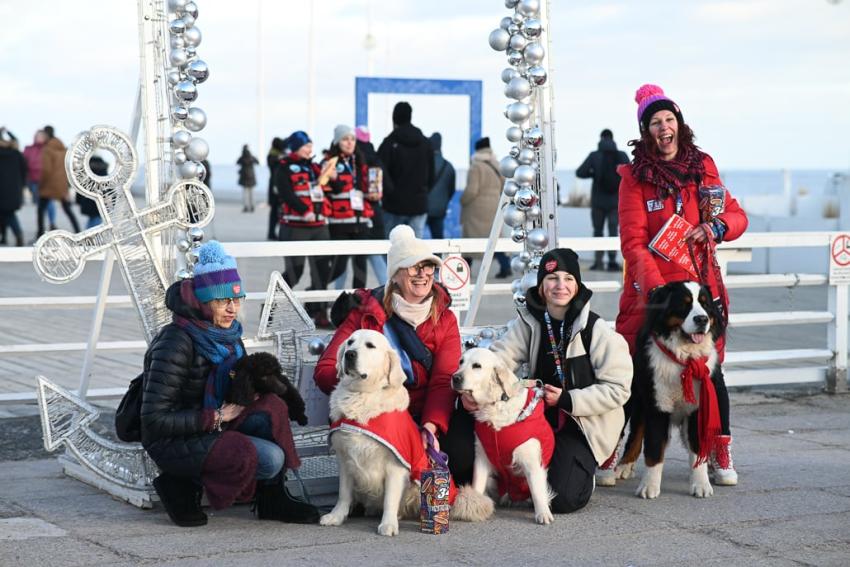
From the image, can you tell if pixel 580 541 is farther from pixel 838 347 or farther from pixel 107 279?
pixel 838 347

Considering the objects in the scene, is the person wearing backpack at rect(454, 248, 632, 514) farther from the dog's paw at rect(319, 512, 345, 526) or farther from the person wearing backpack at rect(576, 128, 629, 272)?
the person wearing backpack at rect(576, 128, 629, 272)

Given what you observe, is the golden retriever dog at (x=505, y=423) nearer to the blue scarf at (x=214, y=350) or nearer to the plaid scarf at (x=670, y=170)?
the blue scarf at (x=214, y=350)

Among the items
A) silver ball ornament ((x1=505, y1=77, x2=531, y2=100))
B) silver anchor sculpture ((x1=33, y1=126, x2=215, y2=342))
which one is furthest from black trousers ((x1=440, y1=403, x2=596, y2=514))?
silver ball ornament ((x1=505, y1=77, x2=531, y2=100))

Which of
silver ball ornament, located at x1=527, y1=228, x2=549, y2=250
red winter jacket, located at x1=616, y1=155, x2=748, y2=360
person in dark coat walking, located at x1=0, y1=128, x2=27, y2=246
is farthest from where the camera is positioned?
person in dark coat walking, located at x1=0, y1=128, x2=27, y2=246

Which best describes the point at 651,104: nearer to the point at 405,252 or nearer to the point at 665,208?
the point at 665,208

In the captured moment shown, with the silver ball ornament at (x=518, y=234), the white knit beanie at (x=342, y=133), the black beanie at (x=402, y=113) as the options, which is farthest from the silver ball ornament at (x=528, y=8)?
the black beanie at (x=402, y=113)

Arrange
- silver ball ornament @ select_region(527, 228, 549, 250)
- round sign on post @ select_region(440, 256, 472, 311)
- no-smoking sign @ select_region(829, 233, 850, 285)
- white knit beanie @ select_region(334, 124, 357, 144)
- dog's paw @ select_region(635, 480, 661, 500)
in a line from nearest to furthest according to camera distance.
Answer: dog's paw @ select_region(635, 480, 661, 500), silver ball ornament @ select_region(527, 228, 549, 250), round sign on post @ select_region(440, 256, 472, 311), no-smoking sign @ select_region(829, 233, 850, 285), white knit beanie @ select_region(334, 124, 357, 144)

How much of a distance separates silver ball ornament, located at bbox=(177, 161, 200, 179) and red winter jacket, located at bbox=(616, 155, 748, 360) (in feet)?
7.50

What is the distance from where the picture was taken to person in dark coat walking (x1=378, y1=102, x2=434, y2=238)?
14172mm

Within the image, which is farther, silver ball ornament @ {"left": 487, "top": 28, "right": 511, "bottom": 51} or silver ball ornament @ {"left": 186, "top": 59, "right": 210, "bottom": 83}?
silver ball ornament @ {"left": 487, "top": 28, "right": 511, "bottom": 51}

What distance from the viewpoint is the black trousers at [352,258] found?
1266 centimetres

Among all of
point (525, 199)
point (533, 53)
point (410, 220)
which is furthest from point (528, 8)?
point (410, 220)

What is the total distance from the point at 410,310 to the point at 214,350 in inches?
38.7

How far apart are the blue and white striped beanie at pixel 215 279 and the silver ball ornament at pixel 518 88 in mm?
2290
